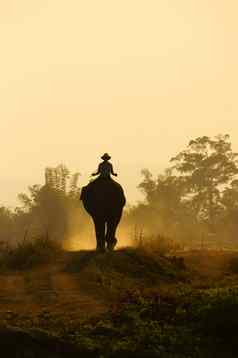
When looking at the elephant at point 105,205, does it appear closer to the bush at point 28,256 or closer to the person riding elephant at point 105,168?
the person riding elephant at point 105,168

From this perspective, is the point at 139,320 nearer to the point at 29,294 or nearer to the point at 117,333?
the point at 117,333

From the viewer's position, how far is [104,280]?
1662 cm

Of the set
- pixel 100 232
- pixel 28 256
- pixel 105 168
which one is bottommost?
pixel 28 256

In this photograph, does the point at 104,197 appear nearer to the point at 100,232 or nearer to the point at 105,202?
the point at 105,202

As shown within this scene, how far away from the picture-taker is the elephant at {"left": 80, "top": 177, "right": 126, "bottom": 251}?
71.2 feet

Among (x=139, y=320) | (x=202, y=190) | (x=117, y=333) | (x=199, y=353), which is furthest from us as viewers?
(x=202, y=190)

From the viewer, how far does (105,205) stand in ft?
71.3

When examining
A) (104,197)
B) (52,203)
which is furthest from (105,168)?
(52,203)

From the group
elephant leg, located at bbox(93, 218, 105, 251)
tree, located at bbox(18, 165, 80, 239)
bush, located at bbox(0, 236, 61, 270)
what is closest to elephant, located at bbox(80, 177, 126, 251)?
elephant leg, located at bbox(93, 218, 105, 251)

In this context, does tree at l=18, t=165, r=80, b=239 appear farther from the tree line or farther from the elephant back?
the elephant back

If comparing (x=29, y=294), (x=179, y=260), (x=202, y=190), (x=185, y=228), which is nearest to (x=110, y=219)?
(x=179, y=260)

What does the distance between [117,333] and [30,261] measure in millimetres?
9029

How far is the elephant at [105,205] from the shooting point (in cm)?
2170

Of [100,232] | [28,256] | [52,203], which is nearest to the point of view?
[28,256]
